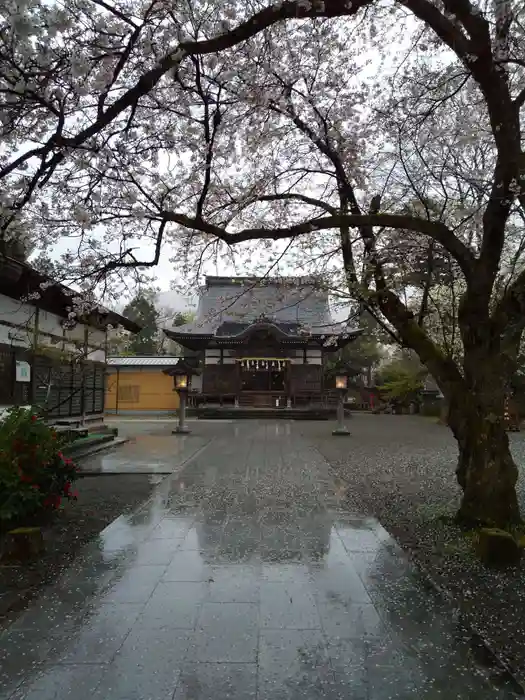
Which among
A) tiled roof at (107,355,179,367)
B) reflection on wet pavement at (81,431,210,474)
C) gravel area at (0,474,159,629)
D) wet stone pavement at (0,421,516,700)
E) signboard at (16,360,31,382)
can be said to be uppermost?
tiled roof at (107,355,179,367)

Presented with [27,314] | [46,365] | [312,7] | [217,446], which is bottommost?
[217,446]

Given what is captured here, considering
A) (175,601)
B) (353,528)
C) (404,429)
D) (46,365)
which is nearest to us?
(175,601)

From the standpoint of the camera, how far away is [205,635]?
3.08m

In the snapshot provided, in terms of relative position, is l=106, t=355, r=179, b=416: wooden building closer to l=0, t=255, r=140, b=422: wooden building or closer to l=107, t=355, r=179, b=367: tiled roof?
l=107, t=355, r=179, b=367: tiled roof

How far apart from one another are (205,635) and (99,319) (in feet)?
35.1

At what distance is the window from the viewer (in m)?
31.1

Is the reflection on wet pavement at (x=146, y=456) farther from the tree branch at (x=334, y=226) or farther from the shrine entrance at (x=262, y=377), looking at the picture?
the shrine entrance at (x=262, y=377)

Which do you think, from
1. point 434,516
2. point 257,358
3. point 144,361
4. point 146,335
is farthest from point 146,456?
point 146,335

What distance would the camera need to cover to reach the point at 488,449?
478cm

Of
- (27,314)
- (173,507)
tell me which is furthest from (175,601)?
(27,314)

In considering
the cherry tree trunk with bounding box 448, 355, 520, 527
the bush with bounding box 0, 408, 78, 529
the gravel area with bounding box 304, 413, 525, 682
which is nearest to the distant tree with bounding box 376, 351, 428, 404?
the gravel area with bounding box 304, 413, 525, 682

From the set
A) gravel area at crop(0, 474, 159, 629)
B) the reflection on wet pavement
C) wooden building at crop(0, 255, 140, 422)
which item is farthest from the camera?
the reflection on wet pavement

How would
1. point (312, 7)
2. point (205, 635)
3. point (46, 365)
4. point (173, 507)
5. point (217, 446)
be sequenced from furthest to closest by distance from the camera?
point (217, 446) → point (46, 365) → point (173, 507) → point (312, 7) → point (205, 635)

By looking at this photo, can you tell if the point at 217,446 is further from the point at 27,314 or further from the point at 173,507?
the point at 173,507
